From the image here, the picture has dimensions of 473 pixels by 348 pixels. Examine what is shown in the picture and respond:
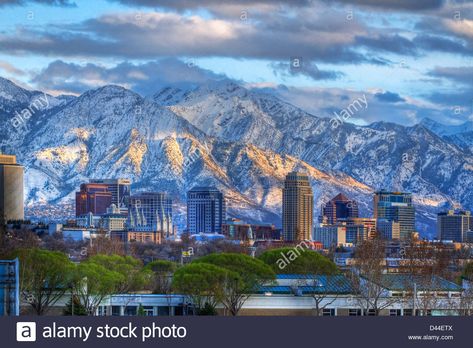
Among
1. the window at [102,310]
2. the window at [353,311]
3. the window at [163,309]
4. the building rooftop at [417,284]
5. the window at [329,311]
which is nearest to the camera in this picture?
the window at [329,311]

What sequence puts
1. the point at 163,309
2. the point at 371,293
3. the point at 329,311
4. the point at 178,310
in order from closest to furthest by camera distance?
the point at 329,311 → the point at 371,293 → the point at 163,309 → the point at 178,310

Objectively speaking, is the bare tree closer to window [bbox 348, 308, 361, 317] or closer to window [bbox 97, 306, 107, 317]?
window [bbox 348, 308, 361, 317]

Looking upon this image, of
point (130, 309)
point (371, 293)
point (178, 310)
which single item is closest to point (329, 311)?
point (371, 293)

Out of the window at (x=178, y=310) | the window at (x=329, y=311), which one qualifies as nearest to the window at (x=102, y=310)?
the window at (x=178, y=310)

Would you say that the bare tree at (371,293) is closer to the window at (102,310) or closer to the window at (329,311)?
the window at (329,311)

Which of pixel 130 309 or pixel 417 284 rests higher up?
pixel 417 284

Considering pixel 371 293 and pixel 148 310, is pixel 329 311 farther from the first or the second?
pixel 148 310

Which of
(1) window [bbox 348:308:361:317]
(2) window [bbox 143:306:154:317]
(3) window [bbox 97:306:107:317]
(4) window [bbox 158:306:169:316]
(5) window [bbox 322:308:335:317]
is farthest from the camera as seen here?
(1) window [bbox 348:308:361:317]

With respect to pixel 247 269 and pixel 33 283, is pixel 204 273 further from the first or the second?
pixel 33 283

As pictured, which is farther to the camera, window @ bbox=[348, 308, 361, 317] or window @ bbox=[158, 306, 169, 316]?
window @ bbox=[348, 308, 361, 317]

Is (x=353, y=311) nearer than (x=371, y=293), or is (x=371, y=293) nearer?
(x=371, y=293)

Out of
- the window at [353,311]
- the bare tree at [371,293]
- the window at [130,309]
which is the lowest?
the window at [353,311]

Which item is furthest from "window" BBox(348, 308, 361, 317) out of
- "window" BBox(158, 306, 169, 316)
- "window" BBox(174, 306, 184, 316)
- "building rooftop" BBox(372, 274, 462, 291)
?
"window" BBox(158, 306, 169, 316)

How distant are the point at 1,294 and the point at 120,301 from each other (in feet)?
92.5
